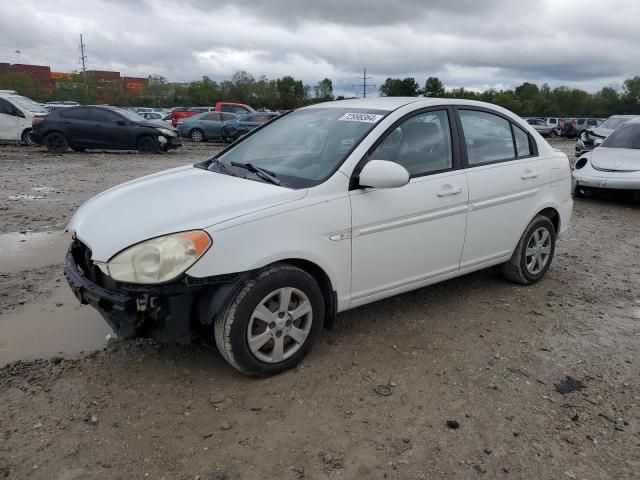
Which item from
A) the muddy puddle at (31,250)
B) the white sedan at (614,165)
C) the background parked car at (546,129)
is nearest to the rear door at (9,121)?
the muddy puddle at (31,250)

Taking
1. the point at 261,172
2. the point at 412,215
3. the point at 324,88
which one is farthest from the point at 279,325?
the point at 324,88

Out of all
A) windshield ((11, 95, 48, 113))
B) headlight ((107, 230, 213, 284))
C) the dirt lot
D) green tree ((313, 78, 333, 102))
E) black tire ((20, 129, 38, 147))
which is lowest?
the dirt lot

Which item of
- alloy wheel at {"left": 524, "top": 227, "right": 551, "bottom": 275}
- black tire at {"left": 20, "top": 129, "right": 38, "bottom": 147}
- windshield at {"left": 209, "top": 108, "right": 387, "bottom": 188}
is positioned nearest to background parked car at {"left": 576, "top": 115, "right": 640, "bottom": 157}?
alloy wheel at {"left": 524, "top": 227, "right": 551, "bottom": 275}

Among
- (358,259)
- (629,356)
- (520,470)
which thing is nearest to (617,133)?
(629,356)

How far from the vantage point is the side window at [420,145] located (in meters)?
3.72

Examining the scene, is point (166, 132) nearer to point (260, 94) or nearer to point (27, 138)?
point (27, 138)

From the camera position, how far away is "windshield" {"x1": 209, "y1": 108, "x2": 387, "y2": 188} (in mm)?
3518

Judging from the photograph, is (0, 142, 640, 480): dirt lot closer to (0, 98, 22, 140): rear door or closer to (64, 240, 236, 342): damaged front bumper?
(64, 240, 236, 342): damaged front bumper

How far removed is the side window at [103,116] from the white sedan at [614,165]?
42.2 ft

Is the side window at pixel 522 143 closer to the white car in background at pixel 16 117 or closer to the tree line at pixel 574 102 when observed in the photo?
the white car in background at pixel 16 117

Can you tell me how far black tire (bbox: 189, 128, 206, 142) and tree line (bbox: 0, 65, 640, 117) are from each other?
41477 mm

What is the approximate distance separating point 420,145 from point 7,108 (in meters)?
16.9

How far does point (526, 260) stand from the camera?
190 inches

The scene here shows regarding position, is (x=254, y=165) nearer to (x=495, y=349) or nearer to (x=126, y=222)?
(x=126, y=222)
